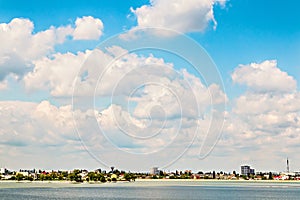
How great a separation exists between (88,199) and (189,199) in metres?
21.9

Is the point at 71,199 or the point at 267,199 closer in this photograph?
the point at 71,199

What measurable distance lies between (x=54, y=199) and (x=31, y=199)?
473 centimetres

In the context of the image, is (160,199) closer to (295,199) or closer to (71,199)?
(71,199)

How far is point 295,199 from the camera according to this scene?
11631 cm

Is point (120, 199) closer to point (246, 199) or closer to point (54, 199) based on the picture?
point (54, 199)

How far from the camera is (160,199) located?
107062 millimetres

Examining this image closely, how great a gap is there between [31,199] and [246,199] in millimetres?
47803

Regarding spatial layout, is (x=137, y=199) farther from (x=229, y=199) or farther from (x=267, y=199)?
(x=267, y=199)

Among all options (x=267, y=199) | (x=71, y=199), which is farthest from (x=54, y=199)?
(x=267, y=199)

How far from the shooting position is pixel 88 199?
105 metres

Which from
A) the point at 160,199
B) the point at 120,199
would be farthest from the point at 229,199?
the point at 120,199

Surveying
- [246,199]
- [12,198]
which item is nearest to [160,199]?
[246,199]

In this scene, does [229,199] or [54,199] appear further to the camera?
[229,199]

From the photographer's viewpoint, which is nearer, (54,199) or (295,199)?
(54,199)
